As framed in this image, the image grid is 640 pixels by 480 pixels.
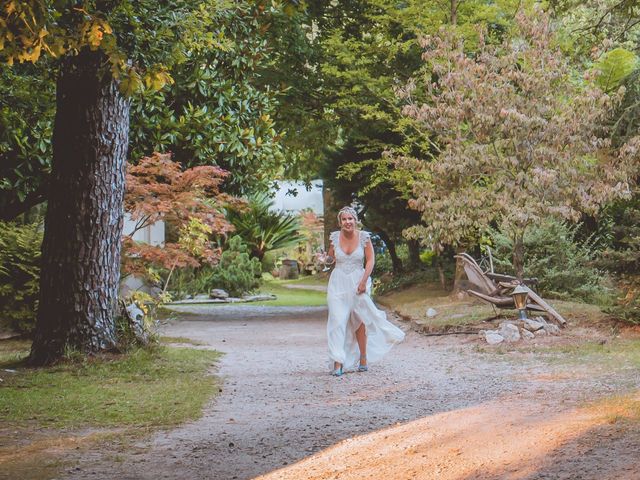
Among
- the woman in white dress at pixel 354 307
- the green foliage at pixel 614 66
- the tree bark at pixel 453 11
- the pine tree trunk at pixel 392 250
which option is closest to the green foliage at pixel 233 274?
the pine tree trunk at pixel 392 250

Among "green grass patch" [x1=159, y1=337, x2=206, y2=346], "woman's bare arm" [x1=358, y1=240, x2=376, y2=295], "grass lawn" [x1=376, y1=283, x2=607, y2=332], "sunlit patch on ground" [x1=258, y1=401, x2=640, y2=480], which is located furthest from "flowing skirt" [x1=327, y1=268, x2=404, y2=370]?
"grass lawn" [x1=376, y1=283, x2=607, y2=332]

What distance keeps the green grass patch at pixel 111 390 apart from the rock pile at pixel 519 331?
3.92 m

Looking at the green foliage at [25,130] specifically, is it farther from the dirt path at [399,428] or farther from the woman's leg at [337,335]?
the woman's leg at [337,335]

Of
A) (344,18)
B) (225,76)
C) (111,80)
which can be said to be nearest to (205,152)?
(225,76)

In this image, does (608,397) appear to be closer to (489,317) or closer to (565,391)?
(565,391)

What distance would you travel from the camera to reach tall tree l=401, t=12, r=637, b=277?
48.2 ft

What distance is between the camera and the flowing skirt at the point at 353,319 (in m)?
10.2

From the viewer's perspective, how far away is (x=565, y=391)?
796cm

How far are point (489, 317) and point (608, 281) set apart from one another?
5.38m

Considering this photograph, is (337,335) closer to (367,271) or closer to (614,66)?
(367,271)

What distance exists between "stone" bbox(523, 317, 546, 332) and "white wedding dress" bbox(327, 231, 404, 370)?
10.7 ft

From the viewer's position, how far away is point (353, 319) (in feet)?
34.0

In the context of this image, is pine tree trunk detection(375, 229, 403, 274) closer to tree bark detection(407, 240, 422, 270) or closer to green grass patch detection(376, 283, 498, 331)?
tree bark detection(407, 240, 422, 270)

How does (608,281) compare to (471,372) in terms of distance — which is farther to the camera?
(608,281)
